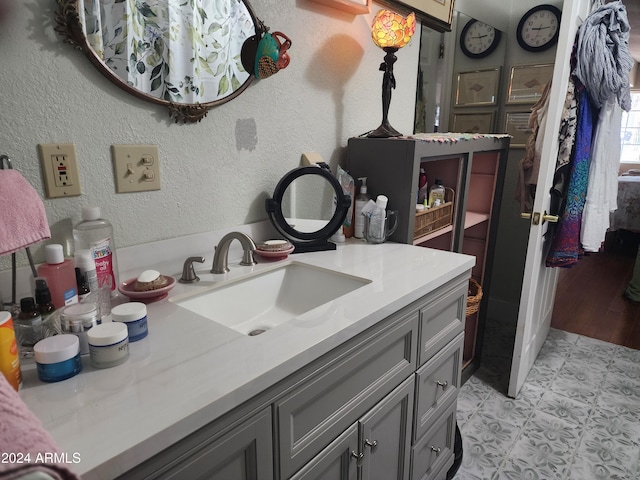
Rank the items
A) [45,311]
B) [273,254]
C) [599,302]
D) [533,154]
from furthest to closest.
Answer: [599,302]
[533,154]
[273,254]
[45,311]

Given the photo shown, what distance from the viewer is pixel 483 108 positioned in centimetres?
267

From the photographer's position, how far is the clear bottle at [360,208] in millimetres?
1541

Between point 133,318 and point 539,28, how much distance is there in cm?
285

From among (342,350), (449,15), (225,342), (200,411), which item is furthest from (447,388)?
(449,15)

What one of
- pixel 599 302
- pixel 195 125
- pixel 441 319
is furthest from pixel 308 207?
pixel 599 302

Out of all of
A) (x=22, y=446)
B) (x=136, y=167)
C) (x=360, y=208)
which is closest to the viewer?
(x=22, y=446)

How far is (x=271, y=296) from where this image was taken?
1270 mm

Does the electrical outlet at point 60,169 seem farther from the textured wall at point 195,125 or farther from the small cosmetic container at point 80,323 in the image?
the small cosmetic container at point 80,323

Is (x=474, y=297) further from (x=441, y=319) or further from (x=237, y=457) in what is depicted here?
(x=237, y=457)

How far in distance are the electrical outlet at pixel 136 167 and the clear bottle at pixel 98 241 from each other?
107 millimetres

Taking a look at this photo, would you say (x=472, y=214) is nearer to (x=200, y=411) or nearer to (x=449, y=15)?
(x=449, y=15)

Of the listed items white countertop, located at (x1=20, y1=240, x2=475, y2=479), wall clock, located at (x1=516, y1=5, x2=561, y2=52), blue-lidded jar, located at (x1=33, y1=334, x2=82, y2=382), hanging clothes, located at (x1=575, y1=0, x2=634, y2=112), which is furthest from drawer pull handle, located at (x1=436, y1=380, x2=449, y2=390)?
wall clock, located at (x1=516, y1=5, x2=561, y2=52)

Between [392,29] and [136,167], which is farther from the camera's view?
[392,29]

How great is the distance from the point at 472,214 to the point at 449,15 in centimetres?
96
